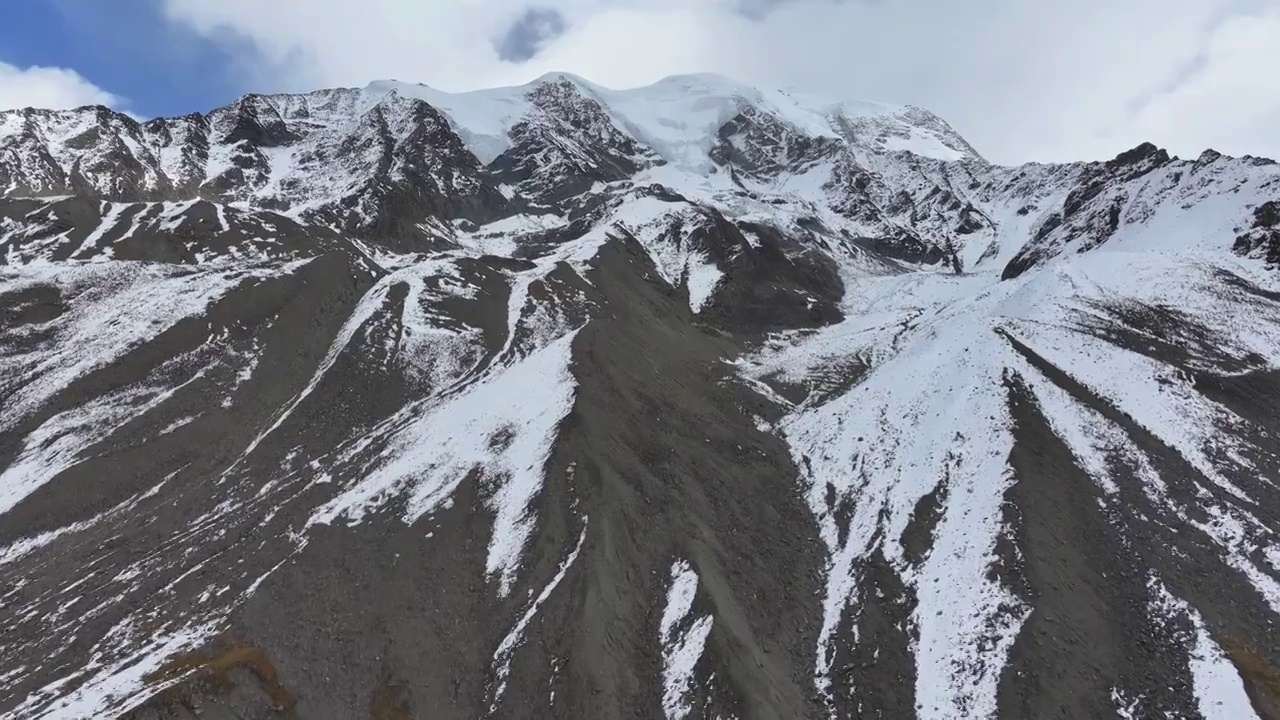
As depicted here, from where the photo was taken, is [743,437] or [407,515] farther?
[743,437]

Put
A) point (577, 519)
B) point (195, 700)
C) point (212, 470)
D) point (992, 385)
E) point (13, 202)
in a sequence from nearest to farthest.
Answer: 1. point (195, 700)
2. point (577, 519)
3. point (212, 470)
4. point (992, 385)
5. point (13, 202)

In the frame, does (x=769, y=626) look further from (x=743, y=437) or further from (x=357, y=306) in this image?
(x=357, y=306)

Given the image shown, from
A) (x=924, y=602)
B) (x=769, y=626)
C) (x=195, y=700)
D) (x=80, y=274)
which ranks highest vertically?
(x=80, y=274)

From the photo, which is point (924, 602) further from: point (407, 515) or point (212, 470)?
point (212, 470)

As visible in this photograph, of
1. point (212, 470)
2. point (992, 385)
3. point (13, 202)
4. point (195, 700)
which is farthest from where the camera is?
point (13, 202)

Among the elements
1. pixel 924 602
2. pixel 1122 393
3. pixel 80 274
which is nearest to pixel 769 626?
pixel 924 602

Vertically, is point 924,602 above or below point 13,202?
below
